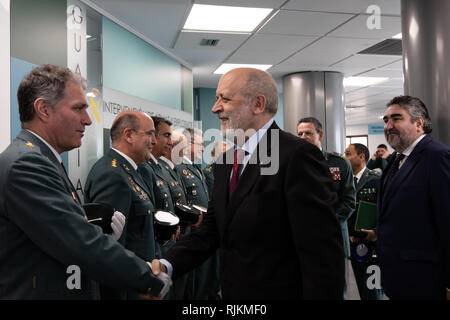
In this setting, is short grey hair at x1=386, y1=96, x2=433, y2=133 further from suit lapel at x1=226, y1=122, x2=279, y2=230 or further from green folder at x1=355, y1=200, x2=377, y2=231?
suit lapel at x1=226, y1=122, x2=279, y2=230

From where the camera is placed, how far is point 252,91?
153 cm

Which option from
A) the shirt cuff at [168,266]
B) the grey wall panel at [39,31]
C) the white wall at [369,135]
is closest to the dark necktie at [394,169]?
the shirt cuff at [168,266]

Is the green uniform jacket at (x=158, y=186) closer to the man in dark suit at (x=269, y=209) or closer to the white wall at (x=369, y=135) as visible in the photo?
the man in dark suit at (x=269, y=209)

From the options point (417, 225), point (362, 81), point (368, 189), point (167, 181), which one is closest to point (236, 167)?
point (417, 225)

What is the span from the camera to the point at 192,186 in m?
4.04

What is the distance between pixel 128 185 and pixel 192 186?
1750 millimetres

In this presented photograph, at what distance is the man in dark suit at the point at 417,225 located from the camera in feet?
6.35

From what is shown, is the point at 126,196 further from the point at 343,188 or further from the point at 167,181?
the point at 343,188

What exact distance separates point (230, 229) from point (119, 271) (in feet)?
1.43

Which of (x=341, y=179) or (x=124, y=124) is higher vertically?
(x=124, y=124)

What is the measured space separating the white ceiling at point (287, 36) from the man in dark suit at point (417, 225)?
2224 mm

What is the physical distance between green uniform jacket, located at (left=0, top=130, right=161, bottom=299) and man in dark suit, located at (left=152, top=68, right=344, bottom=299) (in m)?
0.37
